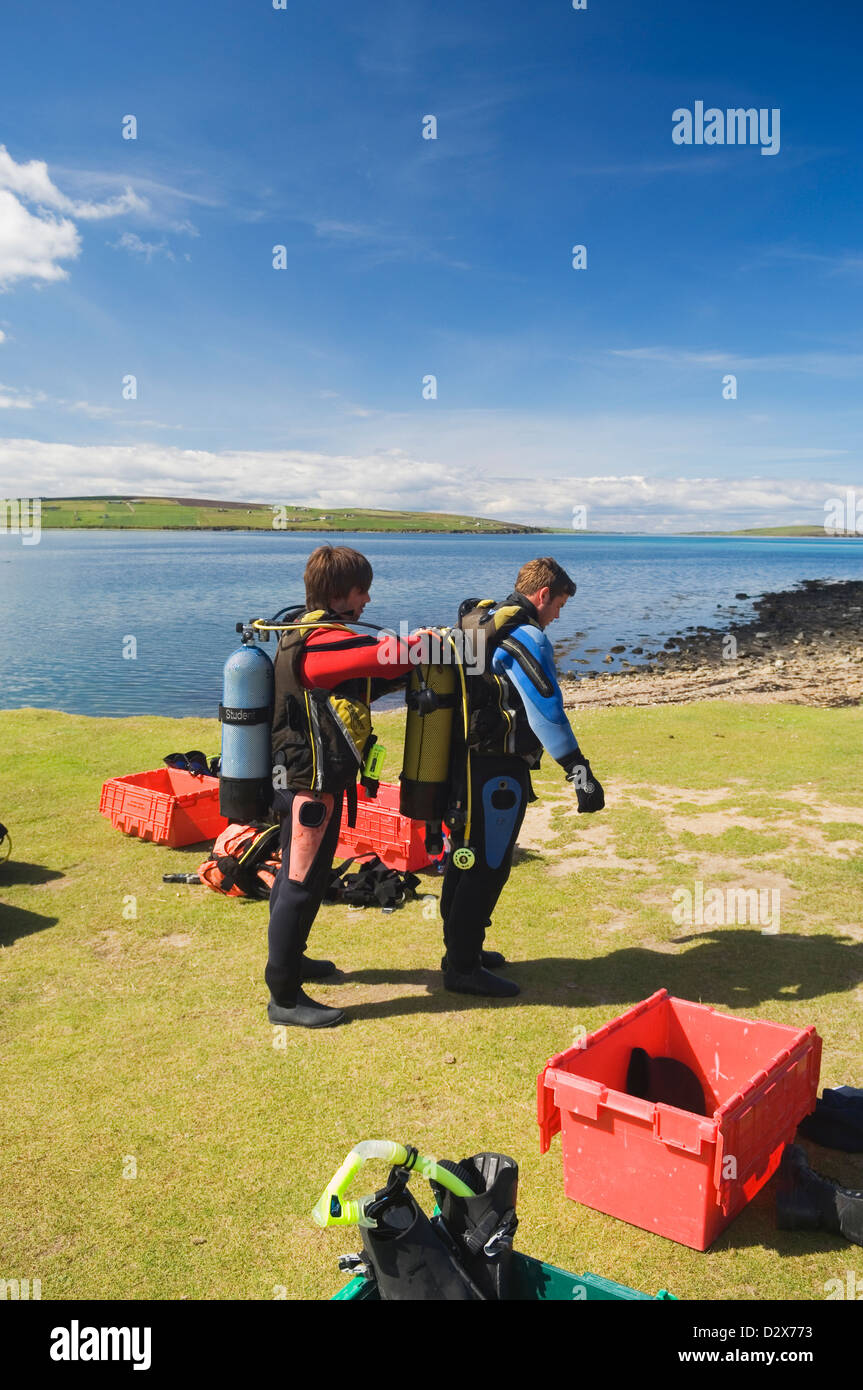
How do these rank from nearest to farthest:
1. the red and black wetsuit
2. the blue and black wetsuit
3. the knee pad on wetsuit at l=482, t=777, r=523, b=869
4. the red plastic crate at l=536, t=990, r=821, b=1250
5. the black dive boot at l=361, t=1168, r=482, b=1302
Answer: the black dive boot at l=361, t=1168, r=482, b=1302
the red plastic crate at l=536, t=990, r=821, b=1250
the red and black wetsuit
the blue and black wetsuit
the knee pad on wetsuit at l=482, t=777, r=523, b=869

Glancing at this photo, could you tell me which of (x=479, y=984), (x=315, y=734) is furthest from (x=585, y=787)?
(x=315, y=734)

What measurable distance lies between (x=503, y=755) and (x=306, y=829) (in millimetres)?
1356

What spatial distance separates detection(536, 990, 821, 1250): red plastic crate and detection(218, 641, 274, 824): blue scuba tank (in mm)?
2471

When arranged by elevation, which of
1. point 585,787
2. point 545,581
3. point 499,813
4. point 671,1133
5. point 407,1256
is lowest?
point 671,1133

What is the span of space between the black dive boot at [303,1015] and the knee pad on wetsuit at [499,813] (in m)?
1.38

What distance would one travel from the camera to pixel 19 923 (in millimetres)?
7273

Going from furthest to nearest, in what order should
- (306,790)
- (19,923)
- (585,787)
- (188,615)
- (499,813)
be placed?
(188,615) → (19,923) → (499,813) → (585,787) → (306,790)

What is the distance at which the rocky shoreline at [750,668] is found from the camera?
23.8m

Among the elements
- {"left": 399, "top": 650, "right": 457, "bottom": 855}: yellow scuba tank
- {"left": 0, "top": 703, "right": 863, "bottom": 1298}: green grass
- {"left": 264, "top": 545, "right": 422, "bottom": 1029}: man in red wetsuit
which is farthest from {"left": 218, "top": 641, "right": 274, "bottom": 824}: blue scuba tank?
{"left": 0, "top": 703, "right": 863, "bottom": 1298}: green grass

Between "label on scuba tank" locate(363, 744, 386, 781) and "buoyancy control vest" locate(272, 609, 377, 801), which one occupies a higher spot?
"buoyancy control vest" locate(272, 609, 377, 801)

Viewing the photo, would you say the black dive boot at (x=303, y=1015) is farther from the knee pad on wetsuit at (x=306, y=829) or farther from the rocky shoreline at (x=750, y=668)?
the rocky shoreline at (x=750, y=668)

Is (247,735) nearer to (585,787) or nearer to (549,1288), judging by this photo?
(585,787)

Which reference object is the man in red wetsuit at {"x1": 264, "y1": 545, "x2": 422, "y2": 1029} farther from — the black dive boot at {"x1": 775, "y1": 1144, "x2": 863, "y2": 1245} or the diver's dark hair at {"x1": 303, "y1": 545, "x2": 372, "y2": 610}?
the black dive boot at {"x1": 775, "y1": 1144, "x2": 863, "y2": 1245}

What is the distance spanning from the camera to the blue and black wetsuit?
18.8 feet
